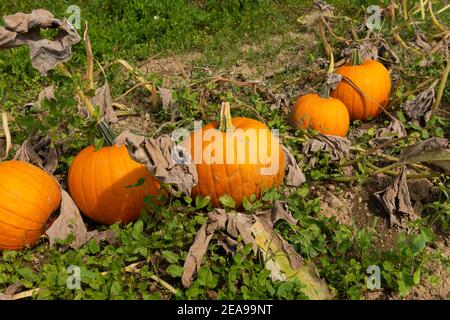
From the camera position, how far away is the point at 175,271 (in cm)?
272

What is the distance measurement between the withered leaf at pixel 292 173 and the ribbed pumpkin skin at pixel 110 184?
91cm

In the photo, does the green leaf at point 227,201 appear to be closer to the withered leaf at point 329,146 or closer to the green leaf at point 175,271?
the green leaf at point 175,271

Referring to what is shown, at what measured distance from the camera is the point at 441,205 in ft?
10.2

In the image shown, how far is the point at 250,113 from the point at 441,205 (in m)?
1.73

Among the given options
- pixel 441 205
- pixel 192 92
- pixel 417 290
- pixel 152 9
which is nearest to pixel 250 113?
pixel 192 92

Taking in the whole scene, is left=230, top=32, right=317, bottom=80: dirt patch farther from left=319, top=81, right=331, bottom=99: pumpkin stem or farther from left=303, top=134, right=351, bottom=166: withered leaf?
left=303, top=134, right=351, bottom=166: withered leaf

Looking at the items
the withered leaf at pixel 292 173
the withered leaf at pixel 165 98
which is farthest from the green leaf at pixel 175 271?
the withered leaf at pixel 165 98

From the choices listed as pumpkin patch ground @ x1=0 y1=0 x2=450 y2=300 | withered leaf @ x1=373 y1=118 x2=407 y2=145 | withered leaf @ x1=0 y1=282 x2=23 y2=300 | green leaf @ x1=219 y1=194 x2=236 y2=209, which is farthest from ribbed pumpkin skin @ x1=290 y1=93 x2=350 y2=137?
withered leaf @ x1=0 y1=282 x2=23 y2=300

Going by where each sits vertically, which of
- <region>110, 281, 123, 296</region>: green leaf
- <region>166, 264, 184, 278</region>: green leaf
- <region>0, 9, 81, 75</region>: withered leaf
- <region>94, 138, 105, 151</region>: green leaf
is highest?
<region>0, 9, 81, 75</region>: withered leaf

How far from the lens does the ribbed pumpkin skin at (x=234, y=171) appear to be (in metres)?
3.17

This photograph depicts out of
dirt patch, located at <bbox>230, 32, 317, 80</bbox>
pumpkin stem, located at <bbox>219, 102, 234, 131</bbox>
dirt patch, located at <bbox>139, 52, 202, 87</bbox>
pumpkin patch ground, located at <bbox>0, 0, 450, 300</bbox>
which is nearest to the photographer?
pumpkin patch ground, located at <bbox>0, 0, 450, 300</bbox>

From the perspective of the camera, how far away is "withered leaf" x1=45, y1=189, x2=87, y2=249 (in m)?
3.05

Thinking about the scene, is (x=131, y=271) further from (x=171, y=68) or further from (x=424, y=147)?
(x=171, y=68)

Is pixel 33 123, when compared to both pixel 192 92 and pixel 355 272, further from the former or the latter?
pixel 355 272
